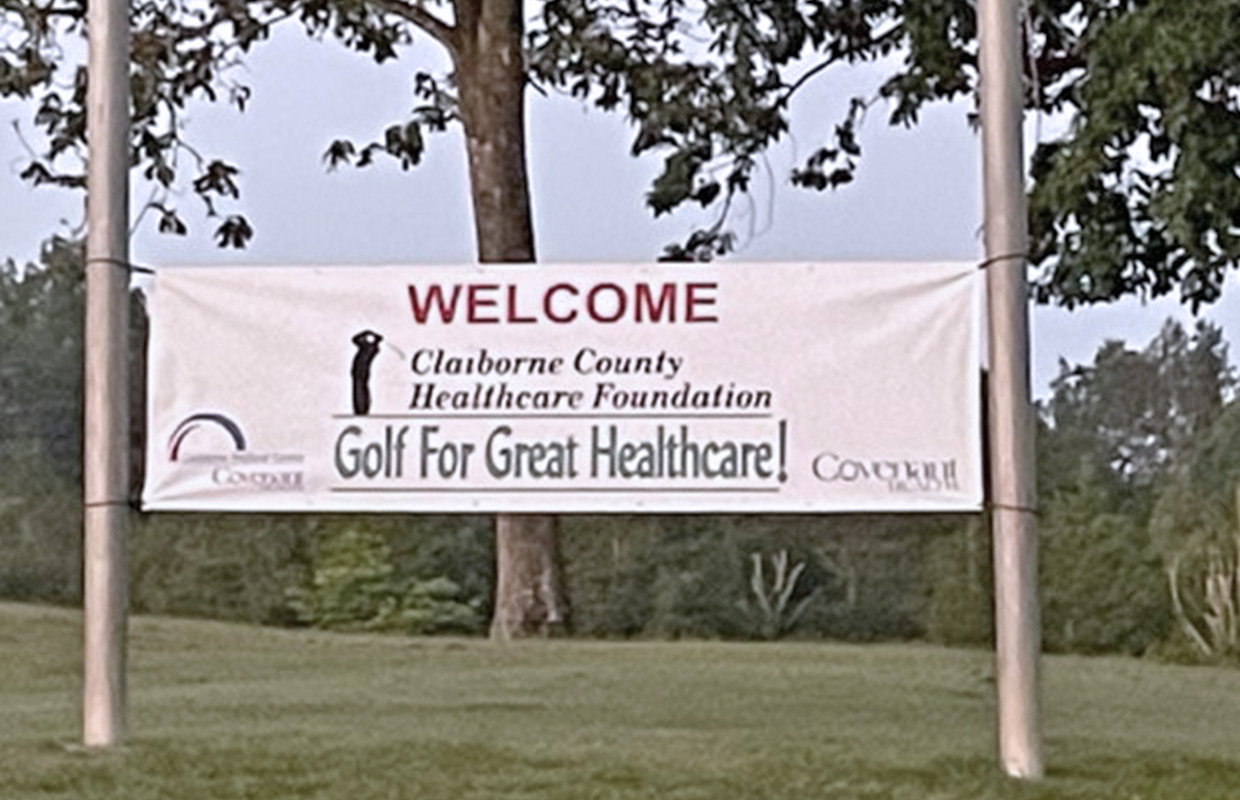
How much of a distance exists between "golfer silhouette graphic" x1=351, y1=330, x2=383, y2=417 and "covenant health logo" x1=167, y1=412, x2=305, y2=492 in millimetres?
304

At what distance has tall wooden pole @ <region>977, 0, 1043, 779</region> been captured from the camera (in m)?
8.41

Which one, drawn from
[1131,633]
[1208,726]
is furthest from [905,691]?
[1131,633]

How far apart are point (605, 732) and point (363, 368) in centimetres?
177

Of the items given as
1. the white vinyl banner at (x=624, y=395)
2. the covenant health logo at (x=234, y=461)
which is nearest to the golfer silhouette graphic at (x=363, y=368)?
the white vinyl banner at (x=624, y=395)

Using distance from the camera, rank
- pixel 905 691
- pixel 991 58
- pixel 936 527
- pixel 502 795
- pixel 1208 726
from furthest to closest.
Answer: pixel 936 527 < pixel 905 691 < pixel 1208 726 < pixel 991 58 < pixel 502 795

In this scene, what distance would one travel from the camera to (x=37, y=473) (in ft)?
97.0

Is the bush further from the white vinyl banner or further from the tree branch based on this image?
the white vinyl banner

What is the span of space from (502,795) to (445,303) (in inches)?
74.8

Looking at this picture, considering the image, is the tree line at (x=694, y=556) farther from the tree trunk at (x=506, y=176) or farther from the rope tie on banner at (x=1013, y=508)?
the rope tie on banner at (x=1013, y=508)

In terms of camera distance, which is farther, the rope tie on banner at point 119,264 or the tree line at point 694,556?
the tree line at point 694,556

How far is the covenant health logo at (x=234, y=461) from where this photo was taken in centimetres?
879

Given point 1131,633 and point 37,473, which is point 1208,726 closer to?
point 1131,633

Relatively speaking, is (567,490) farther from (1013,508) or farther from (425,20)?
(425,20)

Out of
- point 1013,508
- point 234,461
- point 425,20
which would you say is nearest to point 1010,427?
point 1013,508
